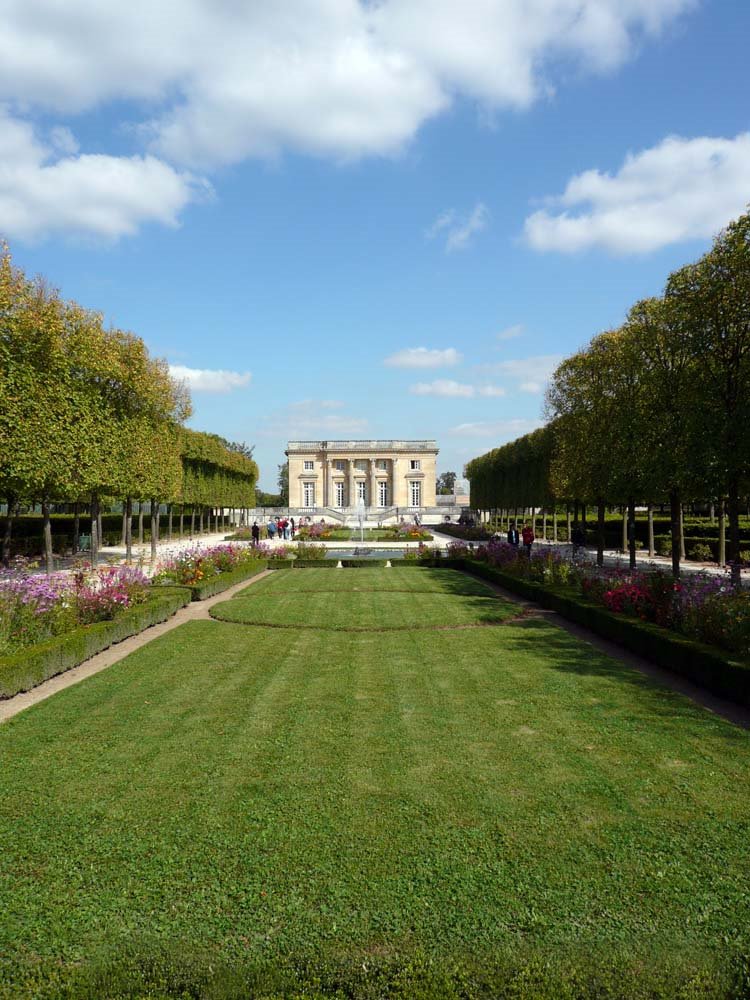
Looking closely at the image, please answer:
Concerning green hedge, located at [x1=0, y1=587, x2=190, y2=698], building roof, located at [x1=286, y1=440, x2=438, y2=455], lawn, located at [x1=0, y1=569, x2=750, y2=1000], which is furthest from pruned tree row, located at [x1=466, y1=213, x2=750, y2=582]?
building roof, located at [x1=286, y1=440, x2=438, y2=455]

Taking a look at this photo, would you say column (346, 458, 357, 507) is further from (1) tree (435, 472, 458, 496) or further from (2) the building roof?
(1) tree (435, 472, 458, 496)

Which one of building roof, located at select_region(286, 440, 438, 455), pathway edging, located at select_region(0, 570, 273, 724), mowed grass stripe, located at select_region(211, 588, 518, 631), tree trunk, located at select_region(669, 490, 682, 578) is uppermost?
building roof, located at select_region(286, 440, 438, 455)

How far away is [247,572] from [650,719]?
16.8m

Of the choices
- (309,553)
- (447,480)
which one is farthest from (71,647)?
(447,480)

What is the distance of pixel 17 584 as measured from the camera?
1102 cm

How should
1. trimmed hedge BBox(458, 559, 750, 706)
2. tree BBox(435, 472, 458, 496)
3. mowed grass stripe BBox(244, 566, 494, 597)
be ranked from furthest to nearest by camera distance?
tree BBox(435, 472, 458, 496)
mowed grass stripe BBox(244, 566, 494, 597)
trimmed hedge BBox(458, 559, 750, 706)

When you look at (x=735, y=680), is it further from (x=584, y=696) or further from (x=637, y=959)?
(x=637, y=959)

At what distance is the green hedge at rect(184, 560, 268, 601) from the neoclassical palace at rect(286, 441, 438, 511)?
61.7 meters

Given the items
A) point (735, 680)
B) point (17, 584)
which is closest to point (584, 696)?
point (735, 680)

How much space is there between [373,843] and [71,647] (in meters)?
7.23

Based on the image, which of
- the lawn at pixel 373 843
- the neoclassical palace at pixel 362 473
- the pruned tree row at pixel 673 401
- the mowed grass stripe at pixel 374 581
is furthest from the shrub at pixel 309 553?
the neoclassical palace at pixel 362 473

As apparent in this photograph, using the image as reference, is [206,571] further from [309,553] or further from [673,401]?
[673,401]

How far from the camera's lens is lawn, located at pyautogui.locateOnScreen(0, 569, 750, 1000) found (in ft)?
12.0

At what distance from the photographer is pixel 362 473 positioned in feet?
285
